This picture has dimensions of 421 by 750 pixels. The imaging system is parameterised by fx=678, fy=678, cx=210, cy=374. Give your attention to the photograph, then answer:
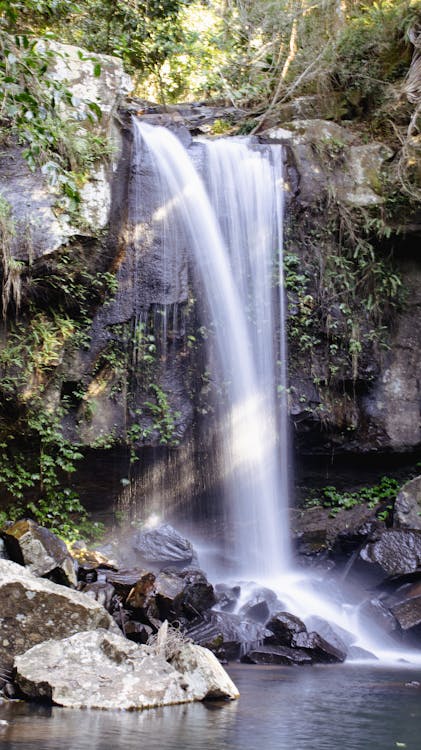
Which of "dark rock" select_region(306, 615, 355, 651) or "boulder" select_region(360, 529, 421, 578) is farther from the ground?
"boulder" select_region(360, 529, 421, 578)

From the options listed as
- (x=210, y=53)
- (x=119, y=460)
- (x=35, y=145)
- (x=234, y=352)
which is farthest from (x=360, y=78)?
(x=35, y=145)

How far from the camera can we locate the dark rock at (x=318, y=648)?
25.1 ft

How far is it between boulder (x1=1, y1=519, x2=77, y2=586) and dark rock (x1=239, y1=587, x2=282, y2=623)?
7.59ft

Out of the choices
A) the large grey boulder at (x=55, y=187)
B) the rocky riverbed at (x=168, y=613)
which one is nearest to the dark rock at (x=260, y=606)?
the rocky riverbed at (x=168, y=613)

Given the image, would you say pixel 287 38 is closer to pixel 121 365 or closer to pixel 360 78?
pixel 360 78

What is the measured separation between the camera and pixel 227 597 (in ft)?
28.8

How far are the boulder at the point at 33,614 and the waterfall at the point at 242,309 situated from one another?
195 inches

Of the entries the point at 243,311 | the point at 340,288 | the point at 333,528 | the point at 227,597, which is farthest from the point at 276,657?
the point at 340,288

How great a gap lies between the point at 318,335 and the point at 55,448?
4982mm

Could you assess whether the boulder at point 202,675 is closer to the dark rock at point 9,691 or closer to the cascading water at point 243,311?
the dark rock at point 9,691

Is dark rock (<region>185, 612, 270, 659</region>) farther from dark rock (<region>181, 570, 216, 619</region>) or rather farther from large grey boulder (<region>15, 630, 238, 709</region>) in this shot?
large grey boulder (<region>15, 630, 238, 709</region>)

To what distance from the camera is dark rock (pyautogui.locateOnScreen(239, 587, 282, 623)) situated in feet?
27.6

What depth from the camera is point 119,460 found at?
10.4m

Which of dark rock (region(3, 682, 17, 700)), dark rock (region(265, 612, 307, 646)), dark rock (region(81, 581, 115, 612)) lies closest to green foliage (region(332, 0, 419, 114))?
dark rock (region(265, 612, 307, 646))
